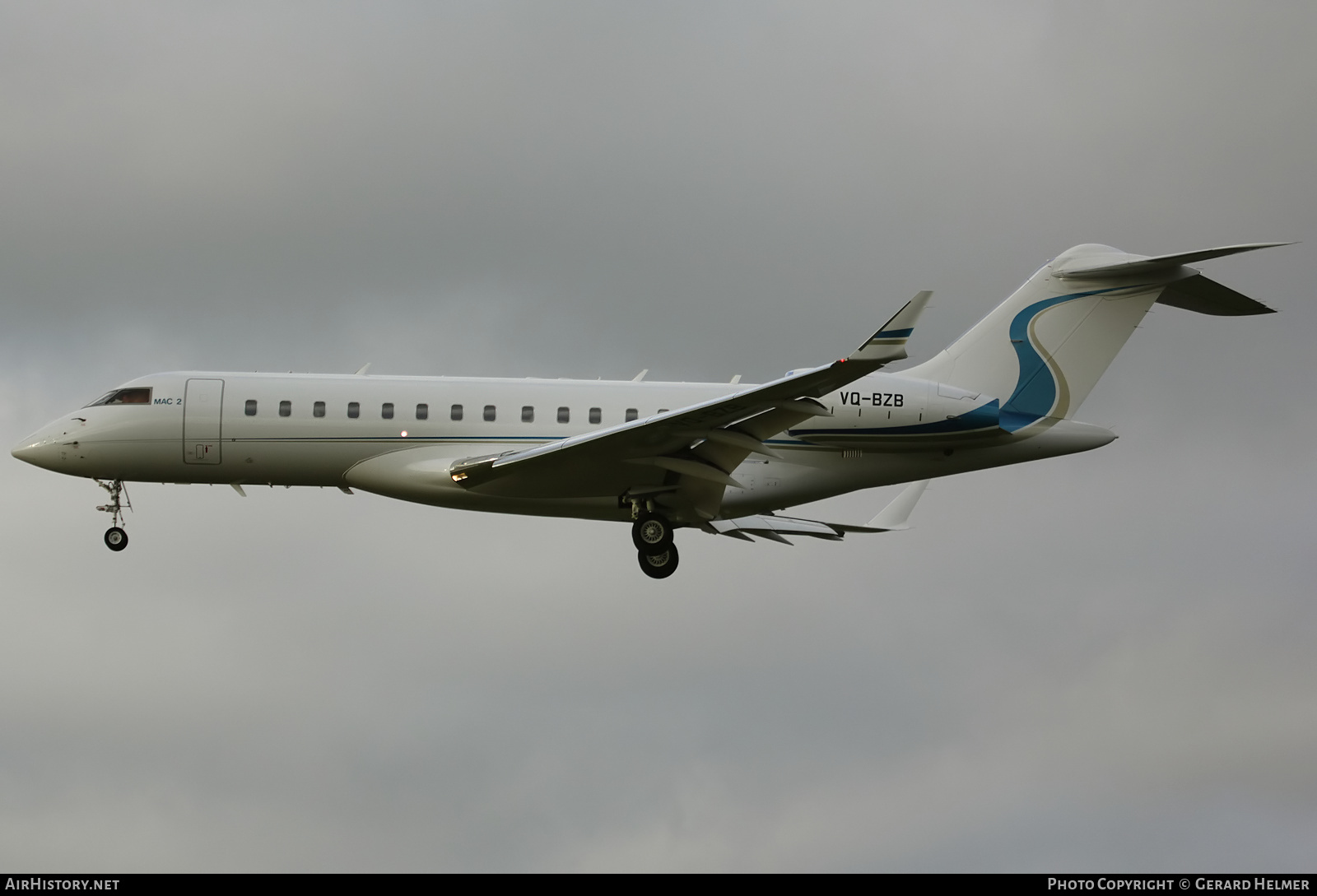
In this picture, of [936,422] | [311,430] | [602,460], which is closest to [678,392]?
[602,460]

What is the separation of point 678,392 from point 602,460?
8.24 feet

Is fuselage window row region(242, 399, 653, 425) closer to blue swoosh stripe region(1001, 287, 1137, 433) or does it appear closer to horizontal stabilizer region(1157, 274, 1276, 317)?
blue swoosh stripe region(1001, 287, 1137, 433)

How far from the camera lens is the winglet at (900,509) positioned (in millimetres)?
30784

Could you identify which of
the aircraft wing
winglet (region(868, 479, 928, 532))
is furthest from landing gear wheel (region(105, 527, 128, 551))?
winglet (region(868, 479, 928, 532))

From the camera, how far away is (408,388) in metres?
27.6

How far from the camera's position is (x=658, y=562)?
27797 millimetres

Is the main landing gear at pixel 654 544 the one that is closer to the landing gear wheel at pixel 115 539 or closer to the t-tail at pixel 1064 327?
the t-tail at pixel 1064 327

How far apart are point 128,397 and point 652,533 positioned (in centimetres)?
993

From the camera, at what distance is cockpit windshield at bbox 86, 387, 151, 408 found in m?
27.8

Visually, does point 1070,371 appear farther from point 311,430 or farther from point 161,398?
point 161,398

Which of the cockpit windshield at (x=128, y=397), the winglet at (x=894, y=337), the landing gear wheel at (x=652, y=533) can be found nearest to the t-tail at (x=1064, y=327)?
the landing gear wheel at (x=652, y=533)

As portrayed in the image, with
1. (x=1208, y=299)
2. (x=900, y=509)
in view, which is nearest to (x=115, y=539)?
(x=900, y=509)

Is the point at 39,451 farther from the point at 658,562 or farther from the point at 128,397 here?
Result: the point at 658,562

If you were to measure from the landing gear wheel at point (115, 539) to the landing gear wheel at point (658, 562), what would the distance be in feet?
31.9
